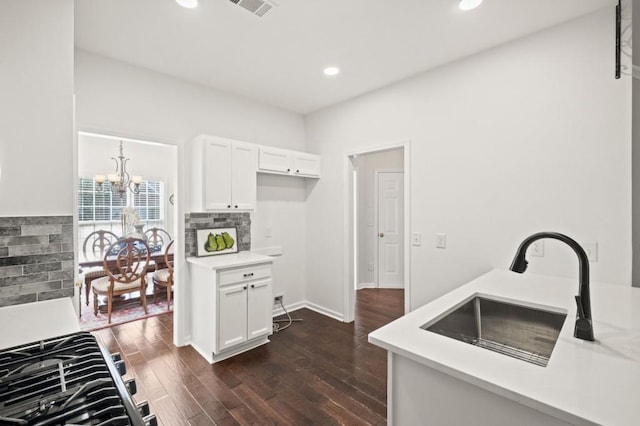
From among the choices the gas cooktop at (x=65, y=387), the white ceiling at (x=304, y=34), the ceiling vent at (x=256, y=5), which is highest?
the white ceiling at (x=304, y=34)

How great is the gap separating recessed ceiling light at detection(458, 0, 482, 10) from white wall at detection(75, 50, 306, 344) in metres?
2.42

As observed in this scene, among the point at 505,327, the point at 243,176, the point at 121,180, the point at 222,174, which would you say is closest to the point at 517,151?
the point at 505,327

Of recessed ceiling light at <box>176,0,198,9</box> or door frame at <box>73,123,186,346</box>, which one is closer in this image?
recessed ceiling light at <box>176,0,198,9</box>

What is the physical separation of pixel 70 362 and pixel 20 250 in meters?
0.94

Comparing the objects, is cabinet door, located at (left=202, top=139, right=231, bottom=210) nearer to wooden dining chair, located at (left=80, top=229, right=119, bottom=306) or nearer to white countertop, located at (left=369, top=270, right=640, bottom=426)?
white countertop, located at (left=369, top=270, right=640, bottom=426)

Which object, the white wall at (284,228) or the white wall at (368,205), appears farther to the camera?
the white wall at (368,205)

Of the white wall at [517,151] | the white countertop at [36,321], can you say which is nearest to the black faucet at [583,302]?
the white wall at [517,151]

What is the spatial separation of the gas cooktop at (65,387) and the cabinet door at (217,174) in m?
1.92

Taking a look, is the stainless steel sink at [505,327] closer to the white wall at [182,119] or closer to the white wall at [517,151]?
the white wall at [517,151]

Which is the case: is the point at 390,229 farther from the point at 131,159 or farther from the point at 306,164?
the point at 131,159

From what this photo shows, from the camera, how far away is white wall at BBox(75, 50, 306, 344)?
252cm

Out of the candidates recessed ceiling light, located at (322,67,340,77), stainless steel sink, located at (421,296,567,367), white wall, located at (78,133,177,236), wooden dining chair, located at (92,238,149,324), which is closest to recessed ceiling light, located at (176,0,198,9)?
recessed ceiling light, located at (322,67,340,77)

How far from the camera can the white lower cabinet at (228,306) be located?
8.84 ft

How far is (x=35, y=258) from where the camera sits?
1536 mm
